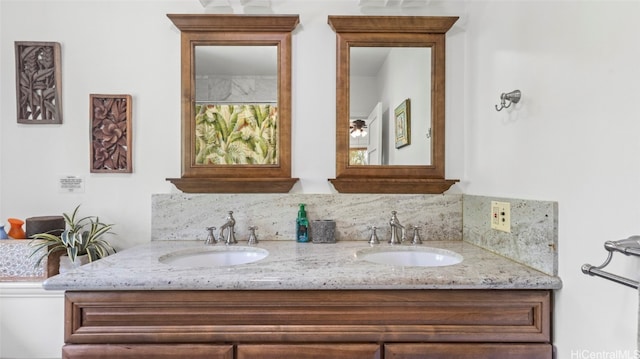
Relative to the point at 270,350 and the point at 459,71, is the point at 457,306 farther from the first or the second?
the point at 459,71

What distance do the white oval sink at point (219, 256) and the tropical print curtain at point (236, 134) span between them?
0.41 m

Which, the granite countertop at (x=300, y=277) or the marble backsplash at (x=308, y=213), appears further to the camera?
the marble backsplash at (x=308, y=213)

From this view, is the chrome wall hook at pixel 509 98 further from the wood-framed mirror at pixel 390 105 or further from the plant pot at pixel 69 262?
the plant pot at pixel 69 262

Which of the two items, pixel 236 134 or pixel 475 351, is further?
pixel 236 134

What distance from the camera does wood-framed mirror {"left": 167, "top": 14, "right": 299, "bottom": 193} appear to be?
148cm

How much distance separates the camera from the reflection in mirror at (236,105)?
1481 millimetres

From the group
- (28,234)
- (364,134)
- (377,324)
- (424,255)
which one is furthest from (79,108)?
(424,255)

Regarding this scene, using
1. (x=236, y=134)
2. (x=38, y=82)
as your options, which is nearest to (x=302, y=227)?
(x=236, y=134)

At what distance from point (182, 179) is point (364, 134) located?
0.89 meters

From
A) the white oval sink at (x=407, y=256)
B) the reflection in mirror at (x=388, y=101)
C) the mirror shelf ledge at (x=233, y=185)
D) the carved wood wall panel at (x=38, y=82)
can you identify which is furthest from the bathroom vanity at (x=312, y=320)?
the carved wood wall panel at (x=38, y=82)

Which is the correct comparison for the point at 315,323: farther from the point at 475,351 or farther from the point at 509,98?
the point at 509,98

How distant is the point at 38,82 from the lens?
1479 mm

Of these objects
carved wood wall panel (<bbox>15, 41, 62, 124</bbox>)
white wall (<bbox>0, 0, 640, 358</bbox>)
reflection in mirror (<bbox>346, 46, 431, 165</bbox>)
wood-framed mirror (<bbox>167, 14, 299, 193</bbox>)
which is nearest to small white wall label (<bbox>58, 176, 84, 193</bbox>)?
white wall (<bbox>0, 0, 640, 358</bbox>)

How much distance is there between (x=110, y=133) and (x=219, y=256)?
806 millimetres
